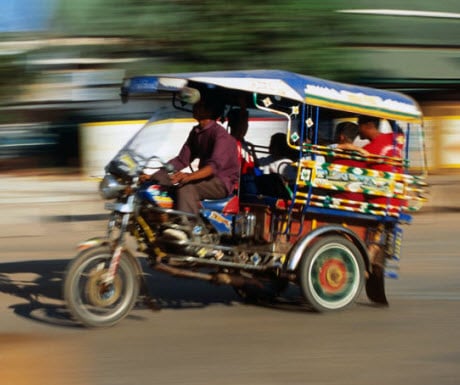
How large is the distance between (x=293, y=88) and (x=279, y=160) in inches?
35.0

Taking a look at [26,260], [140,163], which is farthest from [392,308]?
[26,260]

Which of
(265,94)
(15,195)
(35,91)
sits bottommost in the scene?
(15,195)

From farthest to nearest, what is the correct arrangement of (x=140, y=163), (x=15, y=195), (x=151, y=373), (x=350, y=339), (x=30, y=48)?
(x=30, y=48) < (x=15, y=195) < (x=140, y=163) < (x=350, y=339) < (x=151, y=373)

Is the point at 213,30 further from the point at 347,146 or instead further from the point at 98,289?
the point at 98,289

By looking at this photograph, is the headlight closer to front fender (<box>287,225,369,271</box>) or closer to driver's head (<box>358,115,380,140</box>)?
front fender (<box>287,225,369,271</box>)

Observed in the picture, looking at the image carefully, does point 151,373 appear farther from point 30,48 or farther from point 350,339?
point 30,48

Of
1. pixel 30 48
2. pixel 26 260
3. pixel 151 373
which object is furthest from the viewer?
pixel 30 48

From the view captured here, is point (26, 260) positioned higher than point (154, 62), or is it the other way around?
point (154, 62)

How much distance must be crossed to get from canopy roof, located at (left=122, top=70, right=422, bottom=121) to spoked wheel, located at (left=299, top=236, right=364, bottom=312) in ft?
3.56

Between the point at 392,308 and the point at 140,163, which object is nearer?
the point at 140,163

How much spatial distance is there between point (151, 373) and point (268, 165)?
2.70m

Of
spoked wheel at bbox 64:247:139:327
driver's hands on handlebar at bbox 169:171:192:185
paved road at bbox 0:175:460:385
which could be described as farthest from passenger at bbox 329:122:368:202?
spoked wheel at bbox 64:247:139:327

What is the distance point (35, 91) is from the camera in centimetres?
1622

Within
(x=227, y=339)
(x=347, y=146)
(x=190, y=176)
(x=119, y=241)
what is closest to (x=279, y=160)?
(x=347, y=146)
